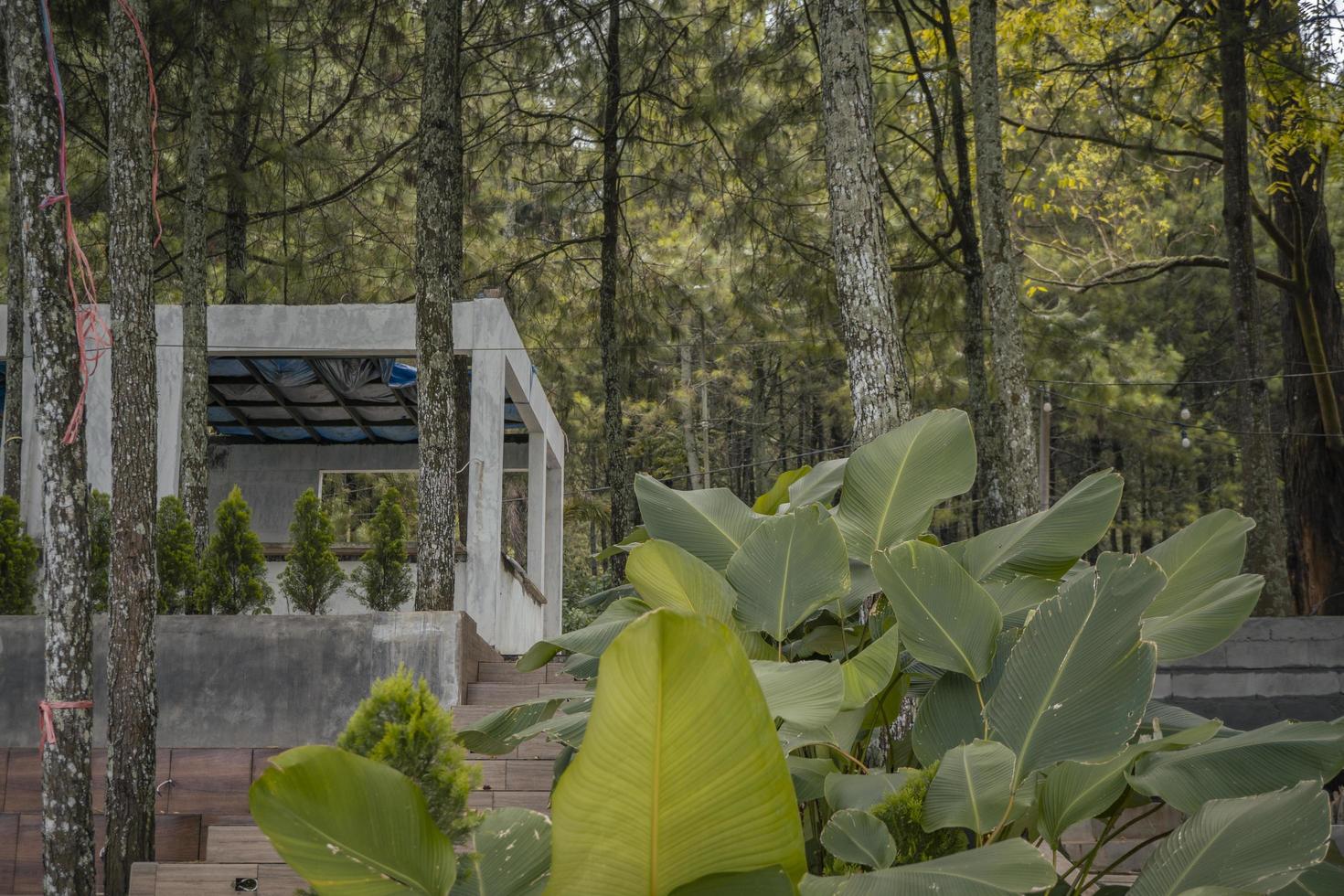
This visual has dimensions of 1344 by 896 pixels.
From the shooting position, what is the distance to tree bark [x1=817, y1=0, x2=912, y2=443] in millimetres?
5418

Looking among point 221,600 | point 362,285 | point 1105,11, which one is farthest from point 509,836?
point 362,285

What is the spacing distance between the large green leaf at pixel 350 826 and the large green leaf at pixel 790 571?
1184 millimetres

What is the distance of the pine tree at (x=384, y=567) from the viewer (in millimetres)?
8930

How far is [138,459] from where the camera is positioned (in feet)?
18.9

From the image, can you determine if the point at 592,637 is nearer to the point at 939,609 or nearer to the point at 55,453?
the point at 939,609

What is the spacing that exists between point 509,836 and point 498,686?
19.4ft

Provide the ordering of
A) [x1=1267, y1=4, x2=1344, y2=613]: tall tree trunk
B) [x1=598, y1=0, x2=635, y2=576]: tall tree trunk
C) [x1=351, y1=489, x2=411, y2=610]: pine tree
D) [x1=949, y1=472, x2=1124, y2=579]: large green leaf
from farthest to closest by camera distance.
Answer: [x1=598, y1=0, x2=635, y2=576]: tall tree trunk → [x1=1267, y1=4, x2=1344, y2=613]: tall tree trunk → [x1=351, y1=489, x2=411, y2=610]: pine tree → [x1=949, y1=472, x2=1124, y2=579]: large green leaf

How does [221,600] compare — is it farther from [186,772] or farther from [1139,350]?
[1139,350]

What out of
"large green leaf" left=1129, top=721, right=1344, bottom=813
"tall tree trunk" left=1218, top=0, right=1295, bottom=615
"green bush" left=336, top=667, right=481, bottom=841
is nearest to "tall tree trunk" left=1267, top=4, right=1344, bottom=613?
"tall tree trunk" left=1218, top=0, right=1295, bottom=615

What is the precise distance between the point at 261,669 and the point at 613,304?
7091 millimetres

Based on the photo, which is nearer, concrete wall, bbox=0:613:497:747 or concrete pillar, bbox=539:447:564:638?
concrete wall, bbox=0:613:497:747

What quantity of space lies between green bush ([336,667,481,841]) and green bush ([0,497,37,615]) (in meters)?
6.90

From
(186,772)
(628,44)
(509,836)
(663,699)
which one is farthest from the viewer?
(628,44)

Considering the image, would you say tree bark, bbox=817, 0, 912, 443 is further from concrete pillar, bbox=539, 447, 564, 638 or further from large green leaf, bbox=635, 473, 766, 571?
concrete pillar, bbox=539, 447, 564, 638
